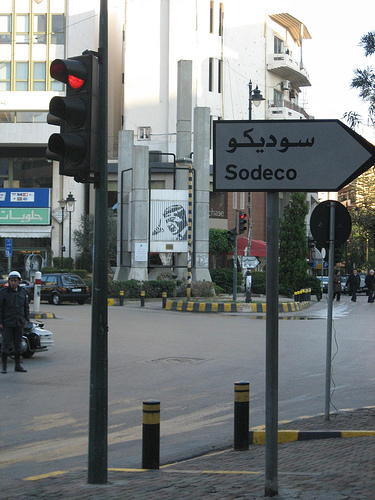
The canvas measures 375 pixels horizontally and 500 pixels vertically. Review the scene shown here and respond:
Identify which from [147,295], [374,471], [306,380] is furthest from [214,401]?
[147,295]

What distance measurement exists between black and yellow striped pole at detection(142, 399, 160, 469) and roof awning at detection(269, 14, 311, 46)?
60.4 metres

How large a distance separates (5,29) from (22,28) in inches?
53.6

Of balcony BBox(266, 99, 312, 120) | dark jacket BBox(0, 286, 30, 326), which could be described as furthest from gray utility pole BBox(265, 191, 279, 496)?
balcony BBox(266, 99, 312, 120)

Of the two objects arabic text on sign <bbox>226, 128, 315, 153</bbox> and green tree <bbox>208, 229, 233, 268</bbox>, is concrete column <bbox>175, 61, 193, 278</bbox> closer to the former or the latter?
green tree <bbox>208, 229, 233, 268</bbox>

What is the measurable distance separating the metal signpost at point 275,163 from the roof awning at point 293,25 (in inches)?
2395

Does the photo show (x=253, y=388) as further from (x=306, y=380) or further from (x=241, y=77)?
(x=241, y=77)

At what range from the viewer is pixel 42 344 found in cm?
1517

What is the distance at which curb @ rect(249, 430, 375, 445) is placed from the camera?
7996 millimetres

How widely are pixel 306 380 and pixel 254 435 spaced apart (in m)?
4.73

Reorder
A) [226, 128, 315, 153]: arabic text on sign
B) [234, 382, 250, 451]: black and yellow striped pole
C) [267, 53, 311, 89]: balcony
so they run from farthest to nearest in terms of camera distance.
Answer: [267, 53, 311, 89]: balcony < [234, 382, 250, 451]: black and yellow striped pole < [226, 128, 315, 153]: arabic text on sign

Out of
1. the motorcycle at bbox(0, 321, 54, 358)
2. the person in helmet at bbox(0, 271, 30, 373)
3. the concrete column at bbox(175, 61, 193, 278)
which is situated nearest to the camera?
the person in helmet at bbox(0, 271, 30, 373)

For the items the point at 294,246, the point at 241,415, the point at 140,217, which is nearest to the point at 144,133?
the point at 294,246

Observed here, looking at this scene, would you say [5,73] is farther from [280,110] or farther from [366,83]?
[366,83]

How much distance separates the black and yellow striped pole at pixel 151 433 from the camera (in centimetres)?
652
